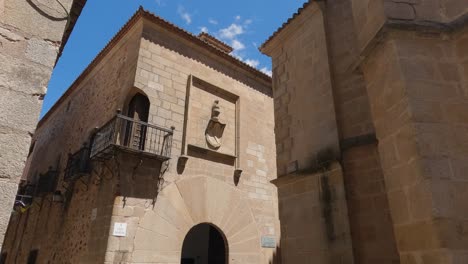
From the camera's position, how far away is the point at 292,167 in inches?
196

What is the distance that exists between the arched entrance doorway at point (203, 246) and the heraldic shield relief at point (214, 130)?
Result: 6.93 feet

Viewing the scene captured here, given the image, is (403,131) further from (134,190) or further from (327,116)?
(134,190)

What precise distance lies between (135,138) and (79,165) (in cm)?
190

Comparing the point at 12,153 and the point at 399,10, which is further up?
the point at 399,10

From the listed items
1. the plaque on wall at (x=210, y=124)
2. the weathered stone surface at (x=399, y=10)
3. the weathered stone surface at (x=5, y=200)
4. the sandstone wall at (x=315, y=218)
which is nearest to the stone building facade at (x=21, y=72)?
the weathered stone surface at (x=5, y=200)


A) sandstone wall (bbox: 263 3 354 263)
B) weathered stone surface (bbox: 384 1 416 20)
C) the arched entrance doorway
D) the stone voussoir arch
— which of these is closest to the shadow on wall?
the stone voussoir arch

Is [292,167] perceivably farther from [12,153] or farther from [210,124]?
[12,153]

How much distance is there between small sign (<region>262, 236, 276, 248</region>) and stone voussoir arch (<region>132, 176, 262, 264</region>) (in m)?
0.21

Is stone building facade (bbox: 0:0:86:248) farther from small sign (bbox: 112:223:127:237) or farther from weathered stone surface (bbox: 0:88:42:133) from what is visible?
small sign (bbox: 112:223:127:237)

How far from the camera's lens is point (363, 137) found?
13.2ft

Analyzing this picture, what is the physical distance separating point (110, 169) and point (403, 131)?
562cm

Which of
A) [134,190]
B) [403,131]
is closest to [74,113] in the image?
[134,190]

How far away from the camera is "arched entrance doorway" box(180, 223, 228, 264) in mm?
8203

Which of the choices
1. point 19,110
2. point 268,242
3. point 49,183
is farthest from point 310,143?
point 49,183
